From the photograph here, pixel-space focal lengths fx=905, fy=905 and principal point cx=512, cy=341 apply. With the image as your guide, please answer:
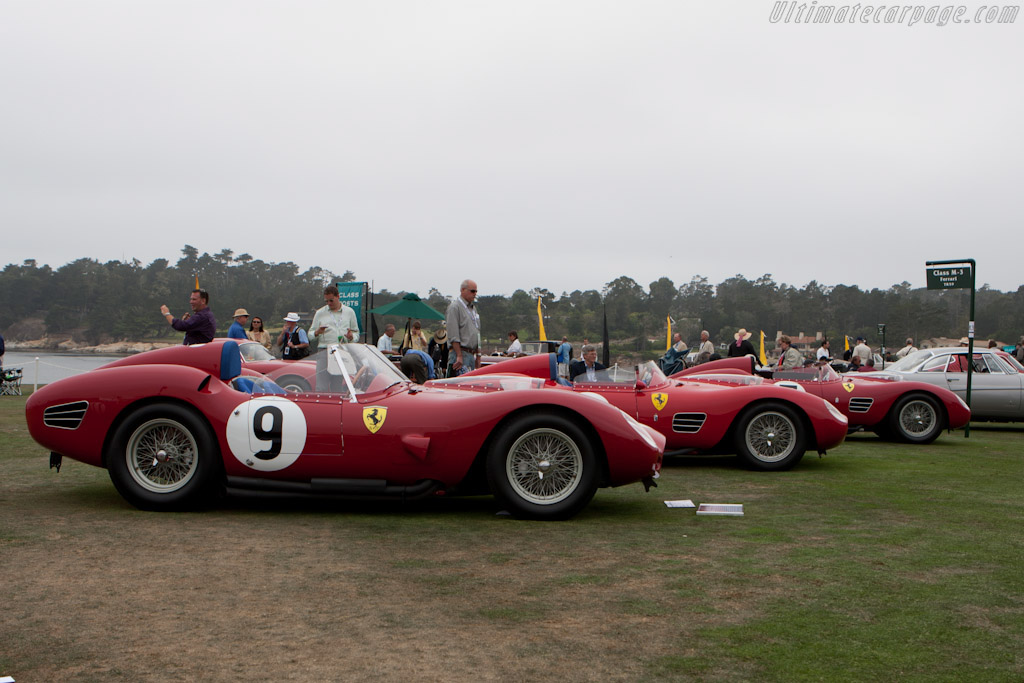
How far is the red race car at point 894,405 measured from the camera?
12914mm

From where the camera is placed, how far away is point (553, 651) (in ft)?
11.6

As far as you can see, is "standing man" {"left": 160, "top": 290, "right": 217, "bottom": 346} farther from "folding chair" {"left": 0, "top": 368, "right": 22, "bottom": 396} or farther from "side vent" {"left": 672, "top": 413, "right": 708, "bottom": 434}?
Answer: "folding chair" {"left": 0, "top": 368, "right": 22, "bottom": 396}

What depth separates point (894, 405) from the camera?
13125mm

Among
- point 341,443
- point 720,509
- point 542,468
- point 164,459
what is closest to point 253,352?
Result: point 164,459

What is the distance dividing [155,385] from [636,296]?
10732cm

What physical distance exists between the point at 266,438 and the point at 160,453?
0.77 m

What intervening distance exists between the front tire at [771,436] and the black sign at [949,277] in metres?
7.04

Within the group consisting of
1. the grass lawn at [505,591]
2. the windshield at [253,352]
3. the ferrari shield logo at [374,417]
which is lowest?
the grass lawn at [505,591]

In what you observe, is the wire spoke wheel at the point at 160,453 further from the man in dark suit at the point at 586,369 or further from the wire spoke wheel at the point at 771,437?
the wire spoke wheel at the point at 771,437

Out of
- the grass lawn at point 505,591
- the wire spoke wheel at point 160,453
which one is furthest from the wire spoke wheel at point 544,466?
the wire spoke wheel at point 160,453

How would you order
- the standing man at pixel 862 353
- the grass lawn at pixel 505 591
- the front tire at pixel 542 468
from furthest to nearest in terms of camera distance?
the standing man at pixel 862 353
the front tire at pixel 542 468
the grass lawn at pixel 505 591

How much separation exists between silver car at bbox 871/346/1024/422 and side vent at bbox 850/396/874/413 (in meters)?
2.74

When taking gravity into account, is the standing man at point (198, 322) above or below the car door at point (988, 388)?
above

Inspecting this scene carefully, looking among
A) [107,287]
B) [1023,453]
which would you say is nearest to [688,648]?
[1023,453]
